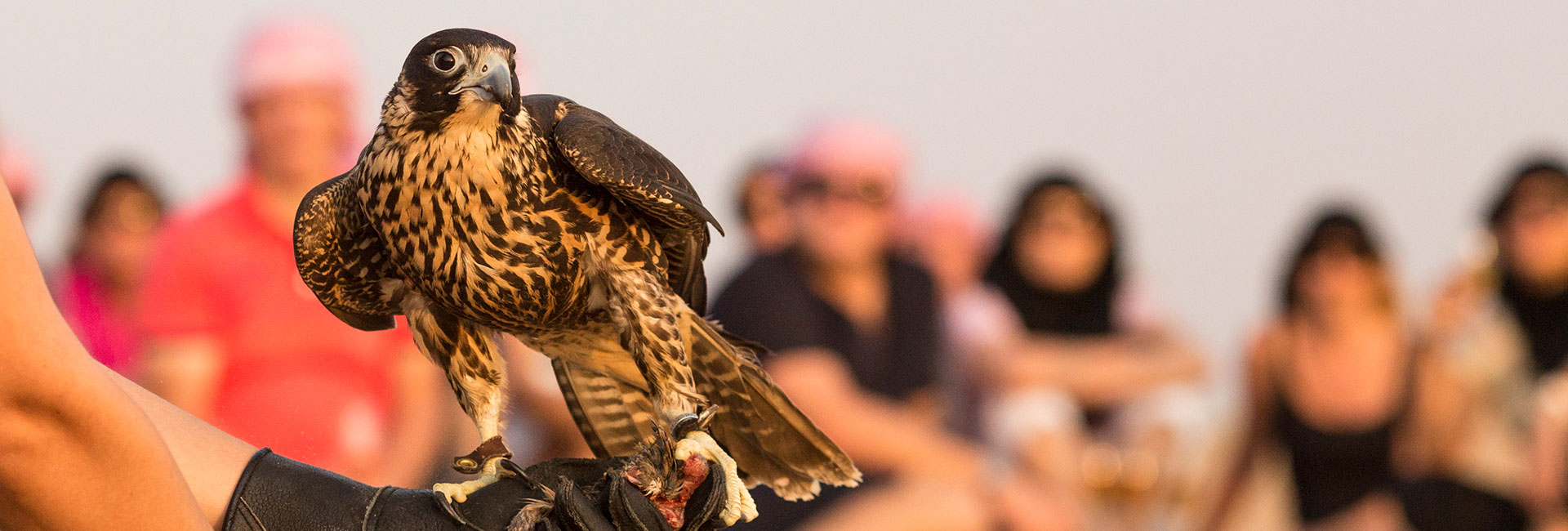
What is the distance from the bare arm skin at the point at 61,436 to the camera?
4.96 feet

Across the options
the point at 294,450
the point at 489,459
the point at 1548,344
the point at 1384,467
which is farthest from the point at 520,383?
the point at 1548,344

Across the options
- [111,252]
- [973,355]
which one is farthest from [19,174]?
[973,355]

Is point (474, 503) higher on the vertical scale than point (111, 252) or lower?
higher

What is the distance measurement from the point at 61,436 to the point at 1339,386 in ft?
18.2

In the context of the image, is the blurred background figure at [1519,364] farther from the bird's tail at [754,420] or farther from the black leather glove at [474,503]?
the black leather glove at [474,503]

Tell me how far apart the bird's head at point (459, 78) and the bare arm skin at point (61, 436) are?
48 cm

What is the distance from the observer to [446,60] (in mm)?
1861

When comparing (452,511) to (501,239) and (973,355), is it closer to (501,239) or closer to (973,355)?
(501,239)

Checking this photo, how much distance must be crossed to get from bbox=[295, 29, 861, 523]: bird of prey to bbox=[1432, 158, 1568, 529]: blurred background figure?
5111 mm

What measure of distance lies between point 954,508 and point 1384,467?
2315 millimetres

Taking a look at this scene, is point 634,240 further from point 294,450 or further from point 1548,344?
point 1548,344

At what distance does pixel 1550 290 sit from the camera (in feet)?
21.0

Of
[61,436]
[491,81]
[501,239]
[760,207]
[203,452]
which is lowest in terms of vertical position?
[760,207]

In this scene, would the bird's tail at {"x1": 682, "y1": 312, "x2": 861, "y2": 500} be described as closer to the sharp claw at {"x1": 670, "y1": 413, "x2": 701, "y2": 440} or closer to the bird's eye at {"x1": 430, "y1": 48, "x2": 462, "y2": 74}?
the sharp claw at {"x1": 670, "y1": 413, "x2": 701, "y2": 440}
